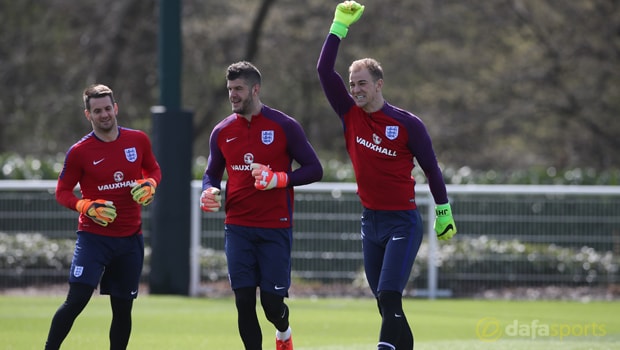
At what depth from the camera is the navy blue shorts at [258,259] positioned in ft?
23.1

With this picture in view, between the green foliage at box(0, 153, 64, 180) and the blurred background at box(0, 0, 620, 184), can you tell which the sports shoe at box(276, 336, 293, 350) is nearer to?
the green foliage at box(0, 153, 64, 180)

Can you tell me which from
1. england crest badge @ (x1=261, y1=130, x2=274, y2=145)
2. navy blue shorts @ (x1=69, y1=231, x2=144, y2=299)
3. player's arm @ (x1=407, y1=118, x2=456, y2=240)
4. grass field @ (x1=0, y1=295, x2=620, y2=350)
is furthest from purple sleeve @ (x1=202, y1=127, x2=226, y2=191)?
grass field @ (x1=0, y1=295, x2=620, y2=350)

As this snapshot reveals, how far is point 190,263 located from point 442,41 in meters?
13.7

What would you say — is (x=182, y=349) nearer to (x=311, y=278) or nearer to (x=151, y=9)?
(x=311, y=278)

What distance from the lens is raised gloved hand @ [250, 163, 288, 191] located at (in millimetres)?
6848

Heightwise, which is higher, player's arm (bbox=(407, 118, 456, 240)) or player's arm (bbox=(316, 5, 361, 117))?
player's arm (bbox=(316, 5, 361, 117))

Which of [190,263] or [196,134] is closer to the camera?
[190,263]

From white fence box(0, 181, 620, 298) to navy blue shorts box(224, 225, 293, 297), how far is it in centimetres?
661

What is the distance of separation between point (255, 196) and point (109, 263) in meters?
1.21

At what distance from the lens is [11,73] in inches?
925

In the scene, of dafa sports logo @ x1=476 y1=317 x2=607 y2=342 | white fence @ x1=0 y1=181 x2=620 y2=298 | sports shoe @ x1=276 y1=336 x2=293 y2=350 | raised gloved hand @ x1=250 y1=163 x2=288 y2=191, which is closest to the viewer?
raised gloved hand @ x1=250 y1=163 x2=288 y2=191

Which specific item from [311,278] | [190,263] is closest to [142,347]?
[190,263]

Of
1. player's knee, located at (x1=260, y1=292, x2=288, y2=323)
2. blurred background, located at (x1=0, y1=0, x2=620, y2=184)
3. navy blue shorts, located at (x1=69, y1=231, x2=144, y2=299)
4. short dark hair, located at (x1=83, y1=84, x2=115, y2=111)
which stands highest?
blurred background, located at (x1=0, y1=0, x2=620, y2=184)

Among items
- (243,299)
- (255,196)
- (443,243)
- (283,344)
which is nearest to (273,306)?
(243,299)
